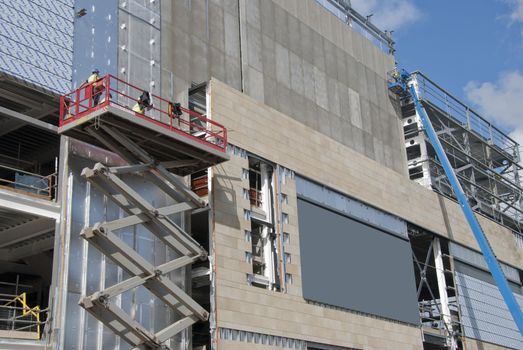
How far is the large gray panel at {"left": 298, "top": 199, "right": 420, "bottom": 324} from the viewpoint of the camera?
32031mm

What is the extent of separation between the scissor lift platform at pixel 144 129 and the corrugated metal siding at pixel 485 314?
20.3 meters

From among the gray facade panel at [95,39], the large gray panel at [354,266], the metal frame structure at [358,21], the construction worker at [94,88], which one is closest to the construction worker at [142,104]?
the construction worker at [94,88]

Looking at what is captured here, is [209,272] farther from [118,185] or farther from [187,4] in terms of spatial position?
[187,4]

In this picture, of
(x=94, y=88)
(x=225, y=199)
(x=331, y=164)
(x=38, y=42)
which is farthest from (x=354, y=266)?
(x=38, y=42)

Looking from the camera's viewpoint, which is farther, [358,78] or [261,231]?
[358,78]

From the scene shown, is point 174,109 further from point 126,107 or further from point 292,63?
point 292,63

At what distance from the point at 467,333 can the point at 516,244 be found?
13.6 m

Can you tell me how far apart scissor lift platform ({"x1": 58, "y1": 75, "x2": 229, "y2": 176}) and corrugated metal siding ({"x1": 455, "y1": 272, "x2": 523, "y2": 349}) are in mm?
20284

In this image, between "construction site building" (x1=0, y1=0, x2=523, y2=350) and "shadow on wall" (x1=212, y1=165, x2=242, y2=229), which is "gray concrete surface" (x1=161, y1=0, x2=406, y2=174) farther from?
"shadow on wall" (x1=212, y1=165, x2=242, y2=229)

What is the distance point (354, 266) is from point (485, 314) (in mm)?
13352

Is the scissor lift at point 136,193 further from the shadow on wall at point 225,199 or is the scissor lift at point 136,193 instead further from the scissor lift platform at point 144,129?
the shadow on wall at point 225,199

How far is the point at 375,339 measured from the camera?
34031 mm

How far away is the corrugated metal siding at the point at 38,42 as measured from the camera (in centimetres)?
2588

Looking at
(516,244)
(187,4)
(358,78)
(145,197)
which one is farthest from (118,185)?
(516,244)
